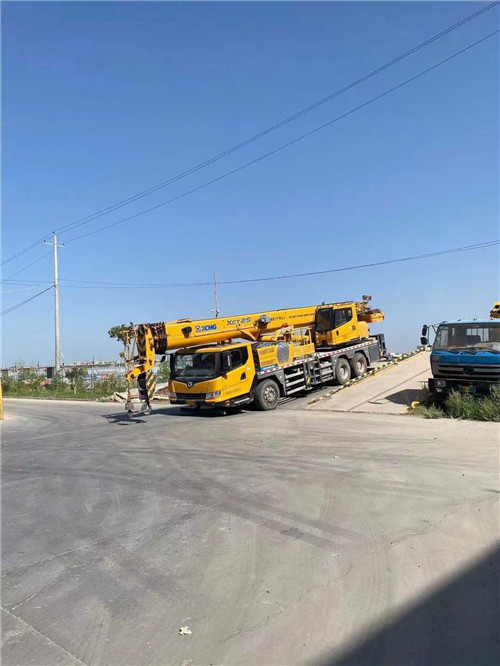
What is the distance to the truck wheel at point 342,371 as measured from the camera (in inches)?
838

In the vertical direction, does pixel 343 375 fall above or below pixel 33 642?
above

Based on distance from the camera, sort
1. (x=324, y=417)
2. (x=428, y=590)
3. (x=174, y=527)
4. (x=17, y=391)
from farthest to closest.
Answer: (x=17, y=391) < (x=324, y=417) < (x=174, y=527) < (x=428, y=590)

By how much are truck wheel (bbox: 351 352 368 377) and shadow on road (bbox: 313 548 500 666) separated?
59.5 ft

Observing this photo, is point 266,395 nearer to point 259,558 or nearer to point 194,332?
point 194,332

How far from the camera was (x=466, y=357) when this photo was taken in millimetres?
13836

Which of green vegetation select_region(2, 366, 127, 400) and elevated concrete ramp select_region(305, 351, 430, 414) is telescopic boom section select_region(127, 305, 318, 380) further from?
green vegetation select_region(2, 366, 127, 400)

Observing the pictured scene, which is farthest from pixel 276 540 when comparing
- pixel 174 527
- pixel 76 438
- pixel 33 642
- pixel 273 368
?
pixel 273 368

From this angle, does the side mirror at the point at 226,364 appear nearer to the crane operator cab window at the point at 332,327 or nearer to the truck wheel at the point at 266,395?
the truck wheel at the point at 266,395

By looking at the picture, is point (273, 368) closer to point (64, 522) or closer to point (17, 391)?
point (64, 522)

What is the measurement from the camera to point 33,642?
3.78m

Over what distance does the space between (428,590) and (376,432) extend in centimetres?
812

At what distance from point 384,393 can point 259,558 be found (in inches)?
547

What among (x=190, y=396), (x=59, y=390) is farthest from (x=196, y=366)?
(x=59, y=390)

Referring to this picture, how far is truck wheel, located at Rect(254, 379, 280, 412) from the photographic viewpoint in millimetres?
17750
